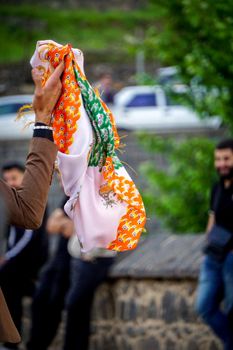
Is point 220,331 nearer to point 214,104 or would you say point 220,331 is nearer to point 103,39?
point 214,104

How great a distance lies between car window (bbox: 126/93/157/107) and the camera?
25.6 meters

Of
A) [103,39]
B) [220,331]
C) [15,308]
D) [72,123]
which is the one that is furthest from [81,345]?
[103,39]

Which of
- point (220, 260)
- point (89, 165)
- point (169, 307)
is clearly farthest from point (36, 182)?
point (169, 307)

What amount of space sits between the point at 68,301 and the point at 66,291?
320mm

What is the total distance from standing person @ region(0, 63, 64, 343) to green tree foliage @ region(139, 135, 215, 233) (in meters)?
7.10

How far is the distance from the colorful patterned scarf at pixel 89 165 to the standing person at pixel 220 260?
375cm

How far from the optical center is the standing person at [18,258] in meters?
9.85

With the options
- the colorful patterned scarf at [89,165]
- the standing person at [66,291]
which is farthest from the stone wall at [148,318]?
the colorful patterned scarf at [89,165]

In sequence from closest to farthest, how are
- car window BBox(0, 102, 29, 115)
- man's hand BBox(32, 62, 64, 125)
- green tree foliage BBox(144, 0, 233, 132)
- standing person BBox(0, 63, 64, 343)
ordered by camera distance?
standing person BBox(0, 63, 64, 343) → man's hand BBox(32, 62, 64, 125) → green tree foliage BBox(144, 0, 233, 132) → car window BBox(0, 102, 29, 115)

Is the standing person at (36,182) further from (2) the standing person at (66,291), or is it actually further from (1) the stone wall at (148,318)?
→ (1) the stone wall at (148,318)

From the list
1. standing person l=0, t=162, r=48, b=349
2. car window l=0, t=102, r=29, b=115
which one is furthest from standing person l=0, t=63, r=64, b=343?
car window l=0, t=102, r=29, b=115

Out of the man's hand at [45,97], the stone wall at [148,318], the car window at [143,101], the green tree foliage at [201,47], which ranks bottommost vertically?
the car window at [143,101]

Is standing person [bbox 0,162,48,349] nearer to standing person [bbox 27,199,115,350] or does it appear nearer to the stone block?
standing person [bbox 27,199,115,350]

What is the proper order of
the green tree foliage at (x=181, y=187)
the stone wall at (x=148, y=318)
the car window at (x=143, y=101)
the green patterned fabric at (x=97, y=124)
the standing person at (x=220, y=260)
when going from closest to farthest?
the green patterned fabric at (x=97, y=124), the standing person at (x=220, y=260), the stone wall at (x=148, y=318), the green tree foliage at (x=181, y=187), the car window at (x=143, y=101)
